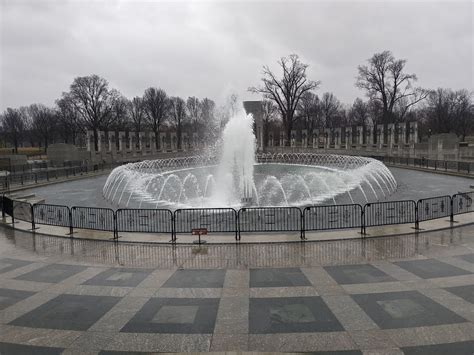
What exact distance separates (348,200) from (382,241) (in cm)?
932

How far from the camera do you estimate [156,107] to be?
10144 cm

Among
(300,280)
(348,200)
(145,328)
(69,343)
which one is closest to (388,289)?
(300,280)

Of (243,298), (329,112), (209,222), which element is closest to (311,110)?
(329,112)

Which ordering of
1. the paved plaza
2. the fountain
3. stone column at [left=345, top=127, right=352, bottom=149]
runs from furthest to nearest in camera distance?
stone column at [left=345, top=127, right=352, bottom=149], the fountain, the paved plaza

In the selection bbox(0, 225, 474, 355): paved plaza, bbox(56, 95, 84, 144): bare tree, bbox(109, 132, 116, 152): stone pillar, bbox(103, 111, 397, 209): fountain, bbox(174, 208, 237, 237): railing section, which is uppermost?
bbox(56, 95, 84, 144): bare tree

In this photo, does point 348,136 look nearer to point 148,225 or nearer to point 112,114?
point 112,114

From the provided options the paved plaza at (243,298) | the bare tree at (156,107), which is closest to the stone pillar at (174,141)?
the bare tree at (156,107)

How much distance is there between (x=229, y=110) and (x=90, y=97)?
41196 mm

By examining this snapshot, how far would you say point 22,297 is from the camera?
28.7ft

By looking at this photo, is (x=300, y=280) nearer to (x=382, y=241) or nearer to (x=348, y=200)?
(x=382, y=241)

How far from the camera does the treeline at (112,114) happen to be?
87.6m

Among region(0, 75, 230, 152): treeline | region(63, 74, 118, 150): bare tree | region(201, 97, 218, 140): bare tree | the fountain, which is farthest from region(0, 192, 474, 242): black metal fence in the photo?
region(201, 97, 218, 140): bare tree

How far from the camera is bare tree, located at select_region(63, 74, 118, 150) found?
3386 inches

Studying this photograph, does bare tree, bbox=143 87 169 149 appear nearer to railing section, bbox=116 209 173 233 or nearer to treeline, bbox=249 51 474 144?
treeline, bbox=249 51 474 144
